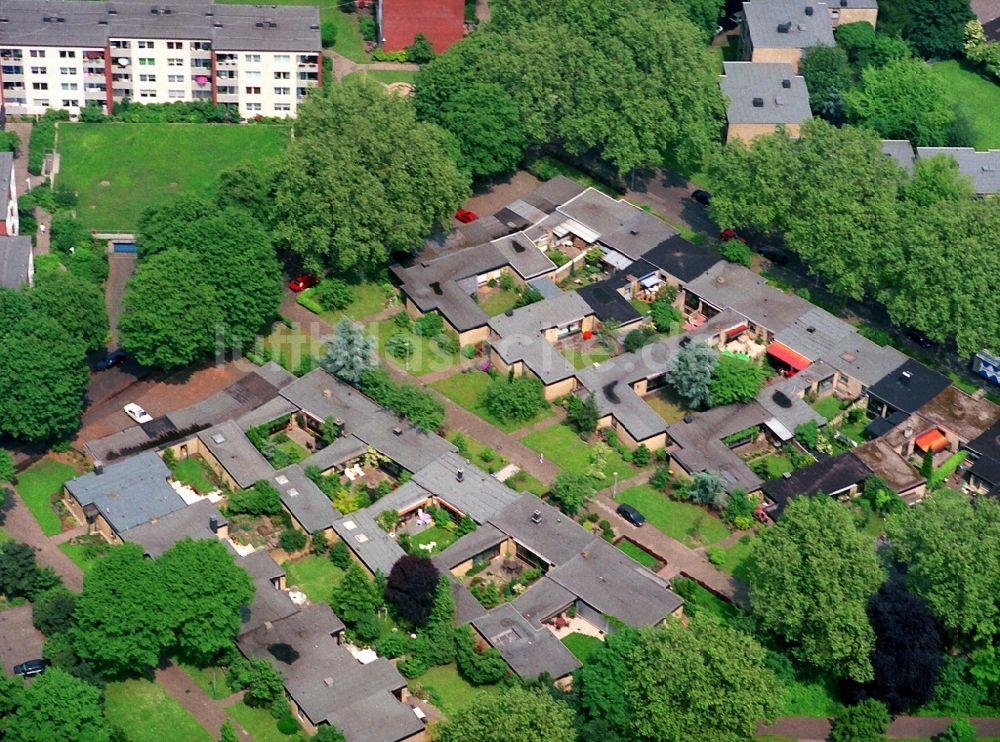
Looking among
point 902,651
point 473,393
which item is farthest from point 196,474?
point 902,651

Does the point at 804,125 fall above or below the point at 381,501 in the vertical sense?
above

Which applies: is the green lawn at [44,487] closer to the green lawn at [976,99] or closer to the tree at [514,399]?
the tree at [514,399]

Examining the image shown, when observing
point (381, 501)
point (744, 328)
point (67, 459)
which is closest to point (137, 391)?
point (67, 459)

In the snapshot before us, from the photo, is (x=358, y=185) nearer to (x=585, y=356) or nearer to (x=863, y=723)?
(x=585, y=356)

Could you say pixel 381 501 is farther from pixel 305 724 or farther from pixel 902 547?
pixel 902 547

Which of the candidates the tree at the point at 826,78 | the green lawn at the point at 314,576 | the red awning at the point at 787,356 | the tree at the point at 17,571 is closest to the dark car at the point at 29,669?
the tree at the point at 17,571
